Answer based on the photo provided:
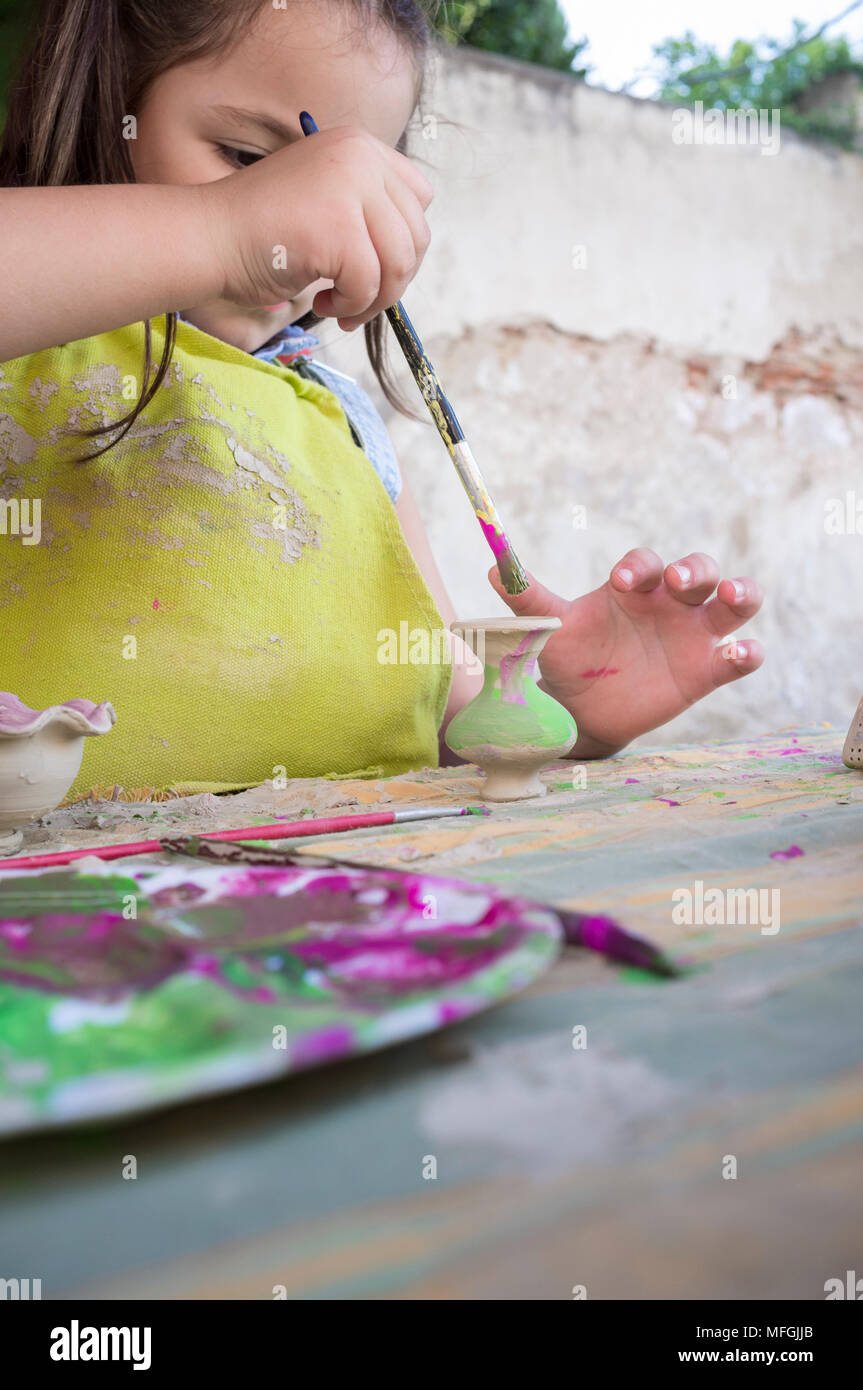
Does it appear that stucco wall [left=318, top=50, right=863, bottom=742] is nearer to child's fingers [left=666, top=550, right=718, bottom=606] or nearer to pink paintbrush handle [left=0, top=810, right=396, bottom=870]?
child's fingers [left=666, top=550, right=718, bottom=606]

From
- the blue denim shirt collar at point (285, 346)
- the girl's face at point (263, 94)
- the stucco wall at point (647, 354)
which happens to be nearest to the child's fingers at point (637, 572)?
the girl's face at point (263, 94)

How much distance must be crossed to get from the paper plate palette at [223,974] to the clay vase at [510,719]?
0.35m

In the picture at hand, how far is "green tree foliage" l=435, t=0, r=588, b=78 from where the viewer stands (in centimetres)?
318

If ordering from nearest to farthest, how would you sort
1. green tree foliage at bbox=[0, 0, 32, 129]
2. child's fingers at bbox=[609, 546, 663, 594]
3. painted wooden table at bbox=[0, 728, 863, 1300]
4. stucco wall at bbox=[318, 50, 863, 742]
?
1. painted wooden table at bbox=[0, 728, 863, 1300]
2. child's fingers at bbox=[609, 546, 663, 594]
3. green tree foliage at bbox=[0, 0, 32, 129]
4. stucco wall at bbox=[318, 50, 863, 742]

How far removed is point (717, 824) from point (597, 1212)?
0.38 m

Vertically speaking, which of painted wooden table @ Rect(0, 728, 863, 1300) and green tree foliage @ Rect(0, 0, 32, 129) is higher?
green tree foliage @ Rect(0, 0, 32, 129)

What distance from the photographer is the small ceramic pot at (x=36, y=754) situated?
0.56 m

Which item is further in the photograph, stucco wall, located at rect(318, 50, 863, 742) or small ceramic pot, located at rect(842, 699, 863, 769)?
stucco wall, located at rect(318, 50, 863, 742)

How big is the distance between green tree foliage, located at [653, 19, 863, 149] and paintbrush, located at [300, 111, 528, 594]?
11.4 ft

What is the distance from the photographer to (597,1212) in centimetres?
19

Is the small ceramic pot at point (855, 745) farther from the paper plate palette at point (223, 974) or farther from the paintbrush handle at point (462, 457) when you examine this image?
the paper plate palette at point (223, 974)

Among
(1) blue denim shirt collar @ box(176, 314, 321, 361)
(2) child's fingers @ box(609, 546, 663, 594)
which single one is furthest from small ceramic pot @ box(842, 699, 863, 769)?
(1) blue denim shirt collar @ box(176, 314, 321, 361)

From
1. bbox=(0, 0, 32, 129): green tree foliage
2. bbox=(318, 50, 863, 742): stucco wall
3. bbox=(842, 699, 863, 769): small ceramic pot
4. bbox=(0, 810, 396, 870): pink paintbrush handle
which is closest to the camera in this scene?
bbox=(0, 810, 396, 870): pink paintbrush handle
